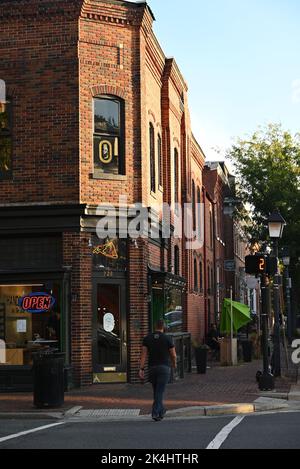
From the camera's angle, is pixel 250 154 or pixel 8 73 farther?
pixel 250 154

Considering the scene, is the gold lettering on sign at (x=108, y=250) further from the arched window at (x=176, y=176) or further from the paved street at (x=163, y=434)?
the arched window at (x=176, y=176)

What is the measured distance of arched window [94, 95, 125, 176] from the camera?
62.7ft

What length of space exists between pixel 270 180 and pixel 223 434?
90.8ft

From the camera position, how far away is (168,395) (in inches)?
650

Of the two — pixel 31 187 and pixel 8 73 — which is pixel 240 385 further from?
pixel 8 73

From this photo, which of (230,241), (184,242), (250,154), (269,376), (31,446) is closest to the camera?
(31,446)

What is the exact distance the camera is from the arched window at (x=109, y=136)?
→ 19125mm

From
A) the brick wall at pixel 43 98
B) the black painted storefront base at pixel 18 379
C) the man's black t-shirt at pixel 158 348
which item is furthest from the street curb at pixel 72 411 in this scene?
the brick wall at pixel 43 98

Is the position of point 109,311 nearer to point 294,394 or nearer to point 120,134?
point 120,134

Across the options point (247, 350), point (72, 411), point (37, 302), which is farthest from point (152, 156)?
point (72, 411)

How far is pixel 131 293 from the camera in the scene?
19.0 meters

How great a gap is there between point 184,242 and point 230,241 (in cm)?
1974
